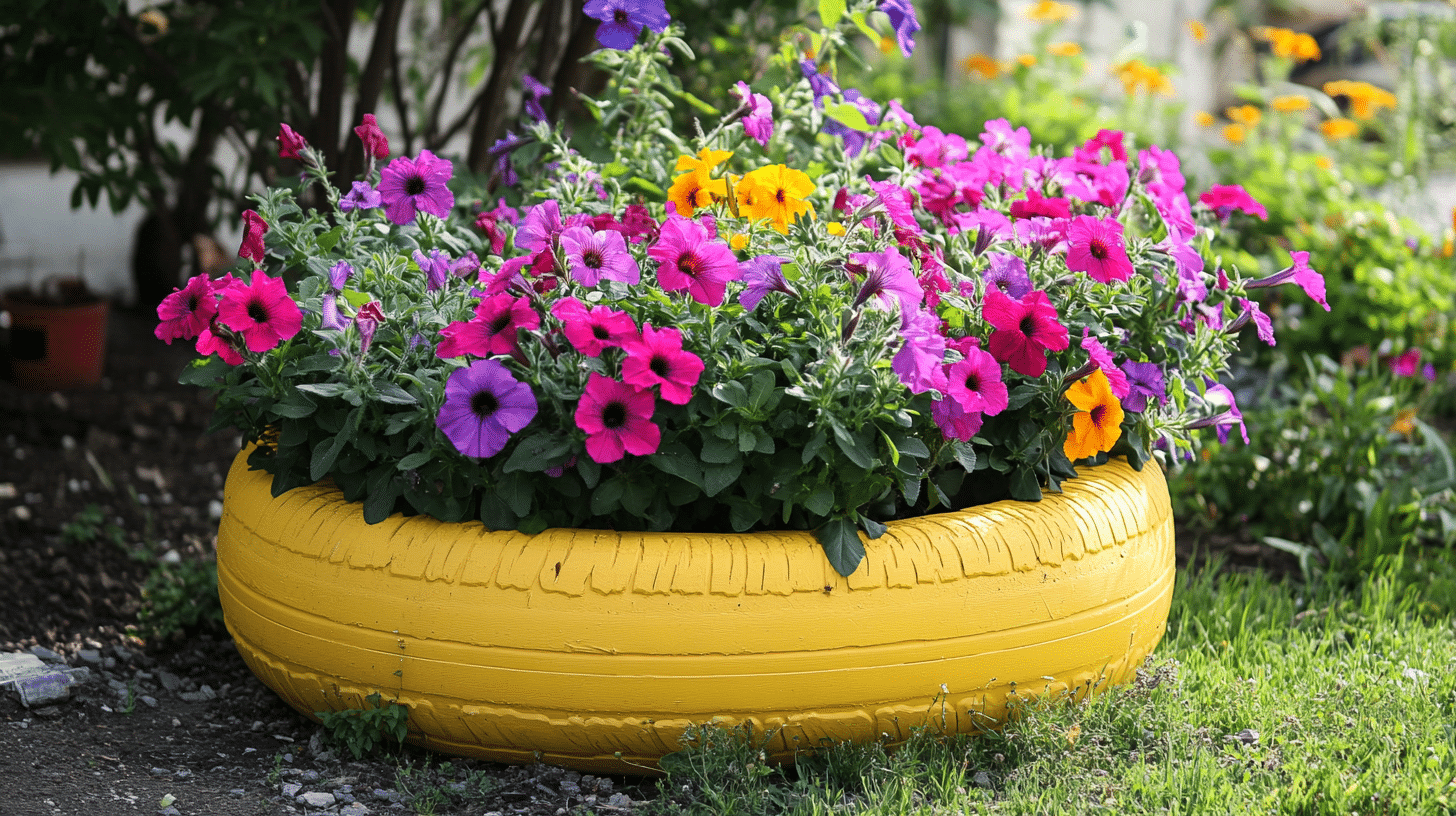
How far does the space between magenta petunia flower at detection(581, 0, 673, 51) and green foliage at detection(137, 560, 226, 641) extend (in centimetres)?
132

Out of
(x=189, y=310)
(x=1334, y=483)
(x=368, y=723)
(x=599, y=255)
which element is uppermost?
(x=599, y=255)

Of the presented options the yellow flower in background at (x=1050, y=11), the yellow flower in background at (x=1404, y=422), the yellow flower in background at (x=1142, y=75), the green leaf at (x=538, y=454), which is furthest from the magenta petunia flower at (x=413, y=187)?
the yellow flower in background at (x=1050, y=11)

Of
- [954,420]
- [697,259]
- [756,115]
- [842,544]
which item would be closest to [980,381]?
[954,420]

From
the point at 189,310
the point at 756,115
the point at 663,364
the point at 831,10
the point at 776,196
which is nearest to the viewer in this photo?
the point at 663,364

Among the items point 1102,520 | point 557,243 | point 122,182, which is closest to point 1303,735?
point 1102,520

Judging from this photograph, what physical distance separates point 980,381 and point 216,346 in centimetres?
114

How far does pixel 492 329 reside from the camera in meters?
1.79

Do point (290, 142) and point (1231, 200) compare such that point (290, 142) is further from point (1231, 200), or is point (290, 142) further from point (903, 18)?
point (1231, 200)

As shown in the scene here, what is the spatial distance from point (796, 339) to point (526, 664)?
647mm

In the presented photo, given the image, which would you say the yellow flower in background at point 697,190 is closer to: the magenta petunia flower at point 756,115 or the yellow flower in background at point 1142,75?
the magenta petunia flower at point 756,115

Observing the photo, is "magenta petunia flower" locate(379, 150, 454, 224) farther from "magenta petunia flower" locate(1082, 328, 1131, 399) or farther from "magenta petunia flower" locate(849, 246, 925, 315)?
"magenta petunia flower" locate(1082, 328, 1131, 399)

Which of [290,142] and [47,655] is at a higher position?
[290,142]

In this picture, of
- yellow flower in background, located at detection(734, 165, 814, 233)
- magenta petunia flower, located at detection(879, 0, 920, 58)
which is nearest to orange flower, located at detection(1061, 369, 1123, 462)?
yellow flower in background, located at detection(734, 165, 814, 233)

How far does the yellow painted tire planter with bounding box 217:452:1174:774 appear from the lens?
5.82ft
